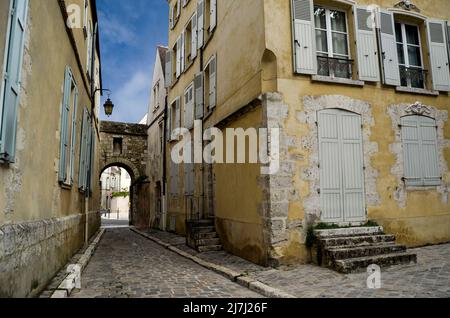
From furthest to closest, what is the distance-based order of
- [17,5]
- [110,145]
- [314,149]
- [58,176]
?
[110,145]
[314,149]
[58,176]
[17,5]

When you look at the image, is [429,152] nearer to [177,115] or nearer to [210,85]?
[210,85]

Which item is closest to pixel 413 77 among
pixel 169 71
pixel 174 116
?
pixel 174 116

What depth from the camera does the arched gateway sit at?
1905 centimetres

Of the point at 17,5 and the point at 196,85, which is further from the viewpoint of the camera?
the point at 196,85

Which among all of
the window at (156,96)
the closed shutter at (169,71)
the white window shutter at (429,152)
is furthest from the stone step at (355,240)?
the window at (156,96)

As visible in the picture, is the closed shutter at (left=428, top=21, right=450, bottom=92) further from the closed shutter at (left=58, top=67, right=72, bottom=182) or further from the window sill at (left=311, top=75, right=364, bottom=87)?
the closed shutter at (left=58, top=67, right=72, bottom=182)

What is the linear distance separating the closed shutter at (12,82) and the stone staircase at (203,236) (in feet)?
19.2

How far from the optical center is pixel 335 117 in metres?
6.86

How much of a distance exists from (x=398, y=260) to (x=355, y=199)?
4.44ft

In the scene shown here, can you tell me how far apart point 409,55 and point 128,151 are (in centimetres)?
1516

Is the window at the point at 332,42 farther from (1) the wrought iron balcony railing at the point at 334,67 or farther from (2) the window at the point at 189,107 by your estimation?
(2) the window at the point at 189,107

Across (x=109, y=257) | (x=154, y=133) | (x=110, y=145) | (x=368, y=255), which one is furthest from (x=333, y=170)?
(x=110, y=145)

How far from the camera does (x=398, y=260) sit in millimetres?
5848

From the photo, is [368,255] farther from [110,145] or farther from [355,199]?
[110,145]
